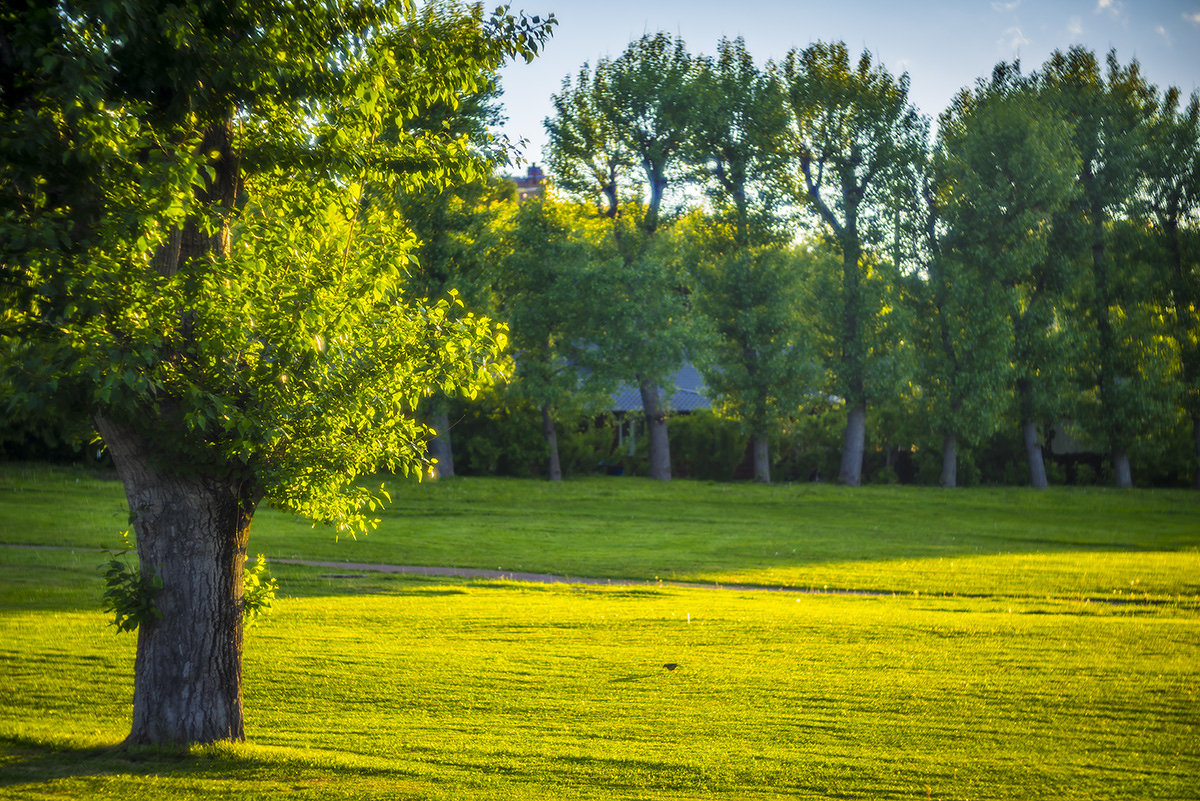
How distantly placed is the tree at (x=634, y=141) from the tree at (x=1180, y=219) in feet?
63.6

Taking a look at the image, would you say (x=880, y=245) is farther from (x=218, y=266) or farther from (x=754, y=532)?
(x=218, y=266)

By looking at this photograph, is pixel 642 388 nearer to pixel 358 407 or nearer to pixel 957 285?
pixel 957 285

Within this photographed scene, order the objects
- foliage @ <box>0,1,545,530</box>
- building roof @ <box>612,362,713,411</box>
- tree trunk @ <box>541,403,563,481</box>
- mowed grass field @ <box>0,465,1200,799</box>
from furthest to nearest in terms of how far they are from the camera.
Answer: building roof @ <box>612,362,713,411</box>, tree trunk @ <box>541,403,563,481</box>, mowed grass field @ <box>0,465,1200,799</box>, foliage @ <box>0,1,545,530</box>

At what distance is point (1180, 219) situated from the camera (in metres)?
40.3

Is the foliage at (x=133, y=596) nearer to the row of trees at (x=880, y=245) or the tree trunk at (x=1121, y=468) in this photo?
the row of trees at (x=880, y=245)

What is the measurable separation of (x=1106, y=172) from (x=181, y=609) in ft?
139

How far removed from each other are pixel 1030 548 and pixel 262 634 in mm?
17403

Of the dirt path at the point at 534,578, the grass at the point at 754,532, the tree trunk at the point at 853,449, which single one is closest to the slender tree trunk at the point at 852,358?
the tree trunk at the point at 853,449

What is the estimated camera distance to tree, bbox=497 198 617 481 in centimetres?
3503

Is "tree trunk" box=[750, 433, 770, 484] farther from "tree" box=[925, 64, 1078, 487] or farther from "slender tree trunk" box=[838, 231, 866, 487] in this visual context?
"tree" box=[925, 64, 1078, 487]

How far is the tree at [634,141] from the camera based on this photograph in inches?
1500

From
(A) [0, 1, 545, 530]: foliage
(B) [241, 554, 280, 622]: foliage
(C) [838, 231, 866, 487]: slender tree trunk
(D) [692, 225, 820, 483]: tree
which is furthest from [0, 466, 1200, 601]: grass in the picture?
(A) [0, 1, 545, 530]: foliage

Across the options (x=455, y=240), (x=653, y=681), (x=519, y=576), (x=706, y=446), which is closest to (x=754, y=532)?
(x=519, y=576)

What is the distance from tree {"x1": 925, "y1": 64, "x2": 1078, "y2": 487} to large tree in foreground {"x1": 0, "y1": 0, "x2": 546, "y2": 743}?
32631 mm
